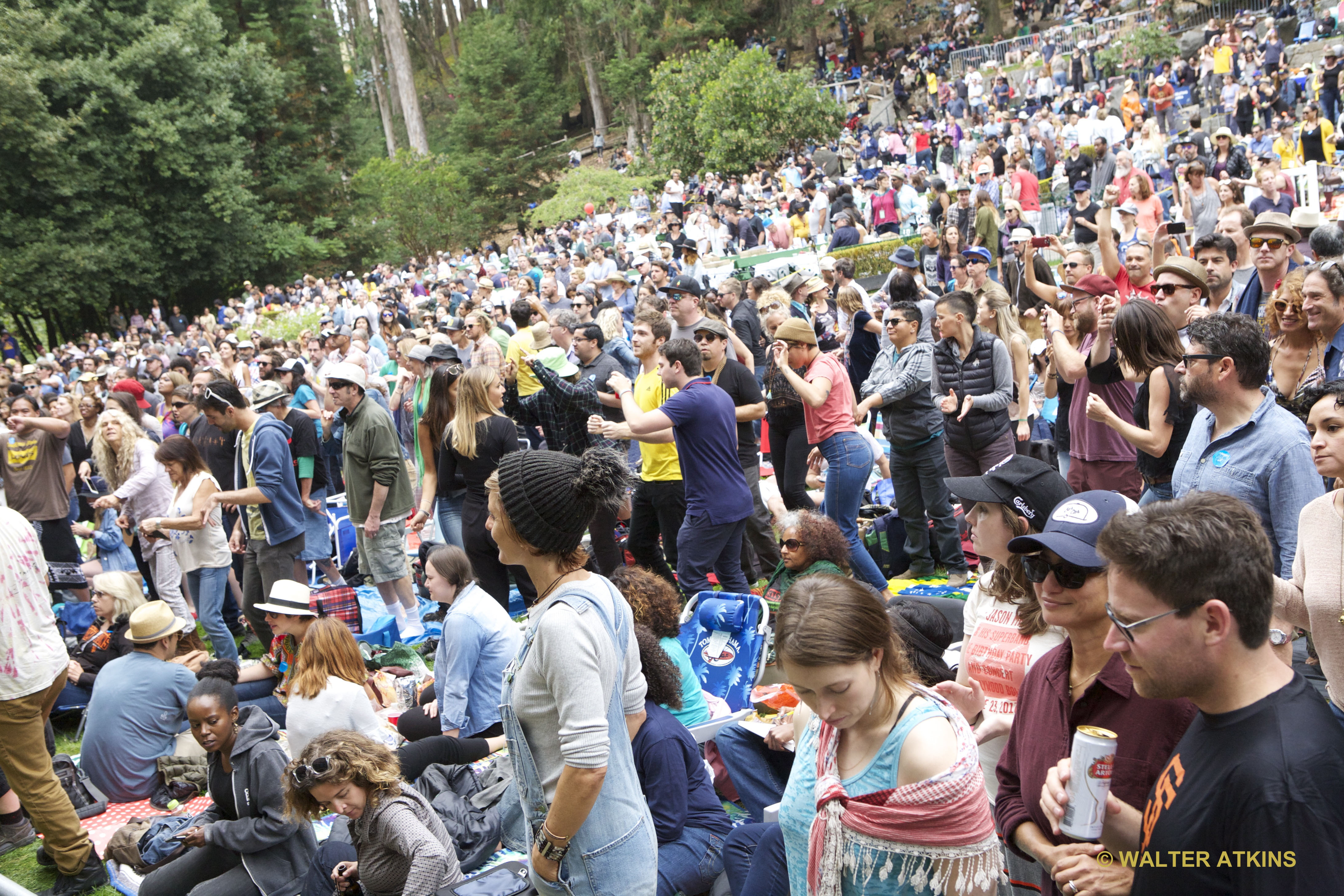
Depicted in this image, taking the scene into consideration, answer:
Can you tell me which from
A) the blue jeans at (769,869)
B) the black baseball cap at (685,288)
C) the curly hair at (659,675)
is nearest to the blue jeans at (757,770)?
the curly hair at (659,675)

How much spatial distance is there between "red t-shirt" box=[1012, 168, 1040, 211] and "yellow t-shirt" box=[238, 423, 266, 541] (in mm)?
11480

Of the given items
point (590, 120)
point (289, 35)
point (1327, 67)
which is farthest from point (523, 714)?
point (590, 120)

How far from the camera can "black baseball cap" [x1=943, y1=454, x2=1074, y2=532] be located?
2.66 meters

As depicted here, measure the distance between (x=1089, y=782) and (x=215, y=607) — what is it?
236 inches

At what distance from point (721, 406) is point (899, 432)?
4.78 feet

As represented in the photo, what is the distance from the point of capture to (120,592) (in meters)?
6.03

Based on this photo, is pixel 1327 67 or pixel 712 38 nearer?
pixel 1327 67

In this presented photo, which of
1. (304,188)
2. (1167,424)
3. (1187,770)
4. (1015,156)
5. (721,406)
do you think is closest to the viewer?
(1187,770)

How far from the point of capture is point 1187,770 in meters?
1.62

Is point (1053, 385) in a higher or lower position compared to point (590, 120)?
lower

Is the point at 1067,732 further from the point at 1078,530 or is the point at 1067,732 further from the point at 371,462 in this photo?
the point at 371,462

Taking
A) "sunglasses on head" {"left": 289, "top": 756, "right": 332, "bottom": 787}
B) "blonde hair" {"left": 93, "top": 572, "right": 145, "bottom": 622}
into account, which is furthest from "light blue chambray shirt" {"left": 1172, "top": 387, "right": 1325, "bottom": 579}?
"blonde hair" {"left": 93, "top": 572, "right": 145, "bottom": 622}

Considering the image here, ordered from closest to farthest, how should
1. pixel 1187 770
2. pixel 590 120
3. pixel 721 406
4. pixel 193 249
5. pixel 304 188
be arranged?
1. pixel 1187 770
2. pixel 721 406
3. pixel 193 249
4. pixel 304 188
5. pixel 590 120

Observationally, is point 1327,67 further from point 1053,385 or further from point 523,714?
point 523,714
